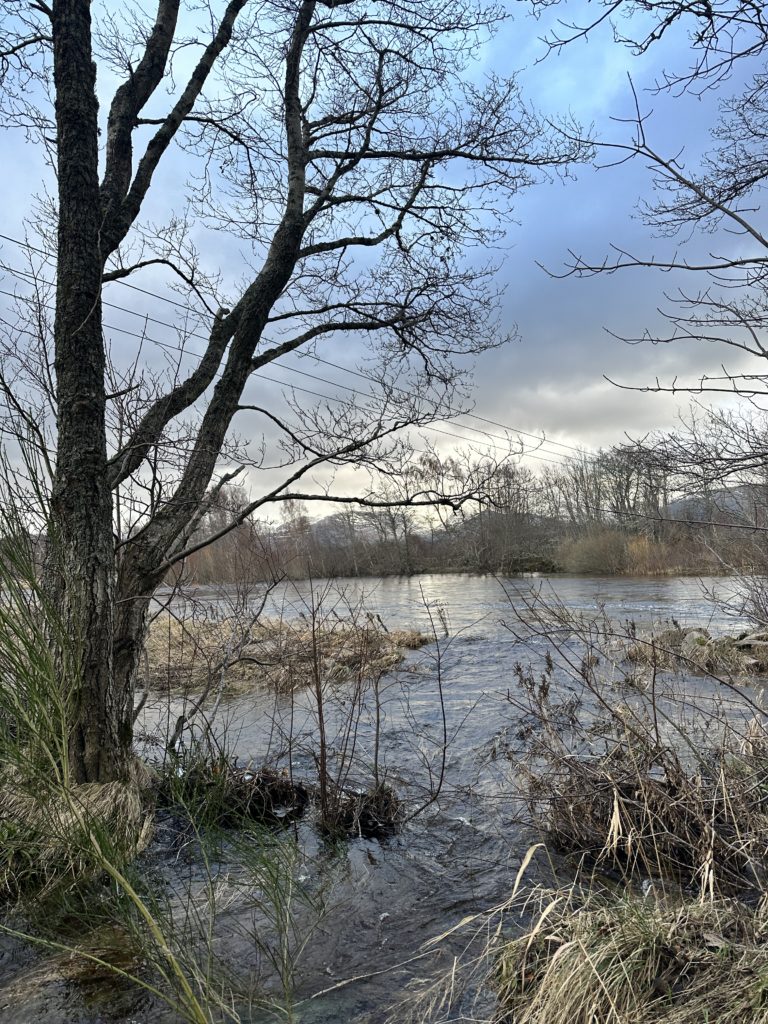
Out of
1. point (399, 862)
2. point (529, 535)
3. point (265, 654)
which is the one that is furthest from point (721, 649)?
point (529, 535)

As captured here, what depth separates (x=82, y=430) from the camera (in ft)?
14.3

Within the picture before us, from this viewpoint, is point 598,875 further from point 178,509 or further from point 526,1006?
point 178,509

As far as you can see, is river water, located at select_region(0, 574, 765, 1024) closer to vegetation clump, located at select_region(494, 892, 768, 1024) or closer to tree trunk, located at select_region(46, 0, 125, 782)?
vegetation clump, located at select_region(494, 892, 768, 1024)

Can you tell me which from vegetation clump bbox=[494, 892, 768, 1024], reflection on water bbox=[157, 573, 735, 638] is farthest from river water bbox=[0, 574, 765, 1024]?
reflection on water bbox=[157, 573, 735, 638]

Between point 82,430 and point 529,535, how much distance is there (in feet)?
118

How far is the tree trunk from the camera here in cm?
418

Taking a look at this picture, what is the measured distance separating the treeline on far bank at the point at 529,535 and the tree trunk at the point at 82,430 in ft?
4.89

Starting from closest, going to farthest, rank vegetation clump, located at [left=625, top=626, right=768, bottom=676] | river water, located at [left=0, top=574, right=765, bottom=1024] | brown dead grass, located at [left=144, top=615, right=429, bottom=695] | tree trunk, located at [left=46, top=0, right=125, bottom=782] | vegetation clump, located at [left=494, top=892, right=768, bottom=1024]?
vegetation clump, located at [left=494, top=892, right=768, bottom=1024] → river water, located at [left=0, top=574, right=765, bottom=1024] → tree trunk, located at [left=46, top=0, right=125, bottom=782] → brown dead grass, located at [left=144, top=615, right=429, bottom=695] → vegetation clump, located at [left=625, top=626, right=768, bottom=676]

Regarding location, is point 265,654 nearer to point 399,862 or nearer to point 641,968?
point 399,862

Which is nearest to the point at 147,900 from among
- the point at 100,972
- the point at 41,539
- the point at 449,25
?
the point at 100,972

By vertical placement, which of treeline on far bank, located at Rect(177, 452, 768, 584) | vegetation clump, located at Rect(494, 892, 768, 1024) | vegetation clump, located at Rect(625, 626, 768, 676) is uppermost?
treeline on far bank, located at Rect(177, 452, 768, 584)

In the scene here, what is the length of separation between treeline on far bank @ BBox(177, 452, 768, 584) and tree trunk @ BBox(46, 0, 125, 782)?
1.49 m

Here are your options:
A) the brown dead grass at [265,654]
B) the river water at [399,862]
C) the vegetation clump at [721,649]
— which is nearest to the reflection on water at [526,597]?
the vegetation clump at [721,649]

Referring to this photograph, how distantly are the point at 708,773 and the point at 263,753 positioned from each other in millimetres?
4676
